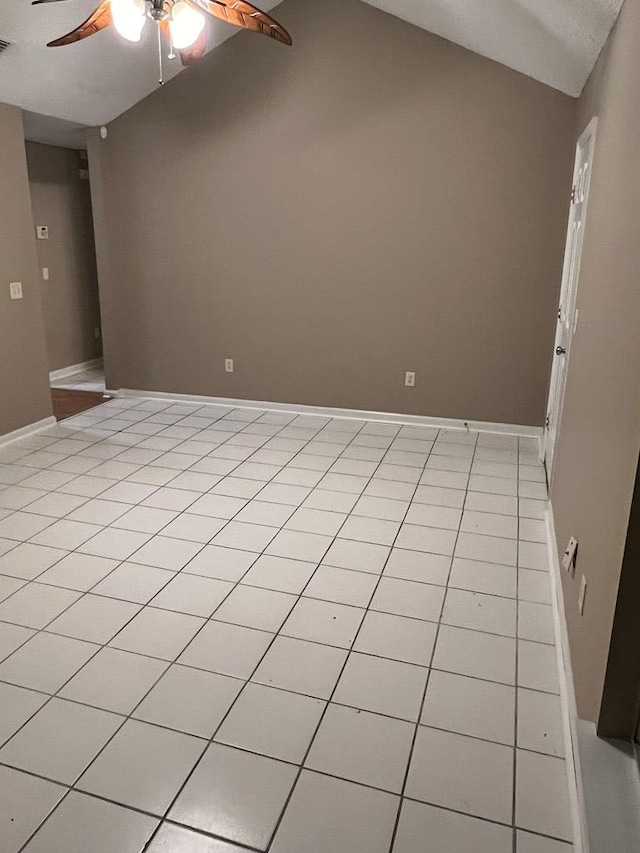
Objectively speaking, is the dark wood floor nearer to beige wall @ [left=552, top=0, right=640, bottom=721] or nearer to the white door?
the white door

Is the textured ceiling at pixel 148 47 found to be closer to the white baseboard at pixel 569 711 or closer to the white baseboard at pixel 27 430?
the white baseboard at pixel 27 430

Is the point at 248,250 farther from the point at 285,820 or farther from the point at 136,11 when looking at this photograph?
the point at 285,820

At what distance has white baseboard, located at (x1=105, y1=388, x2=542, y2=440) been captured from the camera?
191 inches

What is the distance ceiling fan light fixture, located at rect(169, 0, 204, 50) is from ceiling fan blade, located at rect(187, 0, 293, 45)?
0.12ft

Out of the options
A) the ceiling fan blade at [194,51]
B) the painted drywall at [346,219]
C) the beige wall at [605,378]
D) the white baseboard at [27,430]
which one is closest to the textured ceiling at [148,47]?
the painted drywall at [346,219]

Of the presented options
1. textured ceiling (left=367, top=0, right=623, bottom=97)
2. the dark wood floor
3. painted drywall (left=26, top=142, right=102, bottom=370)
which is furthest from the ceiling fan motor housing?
painted drywall (left=26, top=142, right=102, bottom=370)

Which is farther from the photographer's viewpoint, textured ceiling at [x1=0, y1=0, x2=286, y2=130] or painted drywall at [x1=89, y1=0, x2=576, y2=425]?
painted drywall at [x1=89, y1=0, x2=576, y2=425]

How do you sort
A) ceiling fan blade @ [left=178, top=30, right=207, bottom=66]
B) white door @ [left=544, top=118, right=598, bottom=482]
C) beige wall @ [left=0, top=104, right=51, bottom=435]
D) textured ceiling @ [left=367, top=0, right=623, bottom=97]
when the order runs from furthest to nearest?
beige wall @ [left=0, top=104, right=51, bottom=435] < white door @ [left=544, top=118, right=598, bottom=482] < ceiling fan blade @ [left=178, top=30, right=207, bottom=66] < textured ceiling @ [left=367, top=0, right=623, bottom=97]

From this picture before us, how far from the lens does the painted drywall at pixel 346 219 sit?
4.38 m

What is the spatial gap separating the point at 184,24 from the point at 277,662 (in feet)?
8.47

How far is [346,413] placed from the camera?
520 cm

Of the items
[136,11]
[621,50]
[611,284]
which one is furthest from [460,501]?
[136,11]

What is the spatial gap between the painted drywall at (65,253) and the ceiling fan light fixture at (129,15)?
148 inches

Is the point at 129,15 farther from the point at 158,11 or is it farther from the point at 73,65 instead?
the point at 73,65
